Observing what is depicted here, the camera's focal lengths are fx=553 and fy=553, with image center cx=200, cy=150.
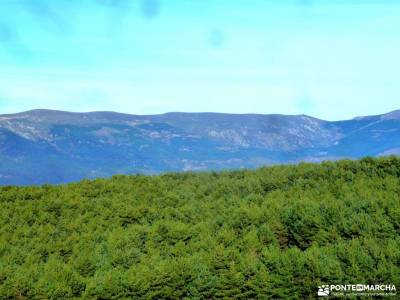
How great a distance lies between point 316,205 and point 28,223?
39.1ft

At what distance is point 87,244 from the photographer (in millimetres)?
19078

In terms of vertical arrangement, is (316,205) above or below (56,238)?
above

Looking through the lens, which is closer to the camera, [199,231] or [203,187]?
[199,231]

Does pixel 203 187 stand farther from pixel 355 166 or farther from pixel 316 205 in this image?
pixel 316 205

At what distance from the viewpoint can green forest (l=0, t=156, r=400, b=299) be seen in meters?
13.5

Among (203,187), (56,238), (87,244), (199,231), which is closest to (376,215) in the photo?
(199,231)

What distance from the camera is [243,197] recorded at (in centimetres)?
2834

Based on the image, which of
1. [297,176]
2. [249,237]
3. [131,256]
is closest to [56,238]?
[131,256]

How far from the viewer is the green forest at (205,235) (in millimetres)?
13484

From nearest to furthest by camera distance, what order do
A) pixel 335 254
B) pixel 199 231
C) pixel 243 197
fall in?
pixel 335 254, pixel 199 231, pixel 243 197

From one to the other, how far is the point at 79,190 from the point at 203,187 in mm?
6764

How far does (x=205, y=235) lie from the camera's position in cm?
1903

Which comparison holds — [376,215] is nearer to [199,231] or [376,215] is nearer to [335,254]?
[335,254]

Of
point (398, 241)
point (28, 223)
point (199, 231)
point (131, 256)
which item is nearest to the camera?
point (398, 241)
